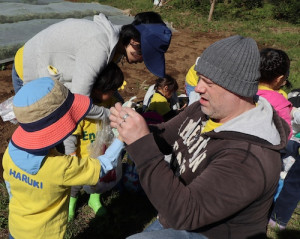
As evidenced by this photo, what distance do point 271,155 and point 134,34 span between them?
1664 millimetres

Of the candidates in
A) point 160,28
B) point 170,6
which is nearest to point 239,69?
point 160,28

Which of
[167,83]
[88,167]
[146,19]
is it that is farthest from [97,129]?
[167,83]

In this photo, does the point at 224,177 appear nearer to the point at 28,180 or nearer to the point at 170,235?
the point at 170,235

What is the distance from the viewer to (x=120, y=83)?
9.31 feet

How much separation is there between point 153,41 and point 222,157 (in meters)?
1.47

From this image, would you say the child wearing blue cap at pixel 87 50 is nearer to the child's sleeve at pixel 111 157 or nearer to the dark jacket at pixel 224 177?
the child's sleeve at pixel 111 157

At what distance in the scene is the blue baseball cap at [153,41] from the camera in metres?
2.69

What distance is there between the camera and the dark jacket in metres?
1.46

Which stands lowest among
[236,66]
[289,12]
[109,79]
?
[289,12]

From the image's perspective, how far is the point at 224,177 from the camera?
1476 millimetres

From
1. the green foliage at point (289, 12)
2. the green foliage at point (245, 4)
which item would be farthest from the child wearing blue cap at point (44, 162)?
the green foliage at point (245, 4)

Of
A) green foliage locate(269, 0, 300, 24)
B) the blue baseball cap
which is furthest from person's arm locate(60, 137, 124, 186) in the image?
green foliage locate(269, 0, 300, 24)

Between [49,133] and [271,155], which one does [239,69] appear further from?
[49,133]

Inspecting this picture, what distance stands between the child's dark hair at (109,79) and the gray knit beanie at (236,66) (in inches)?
49.6
